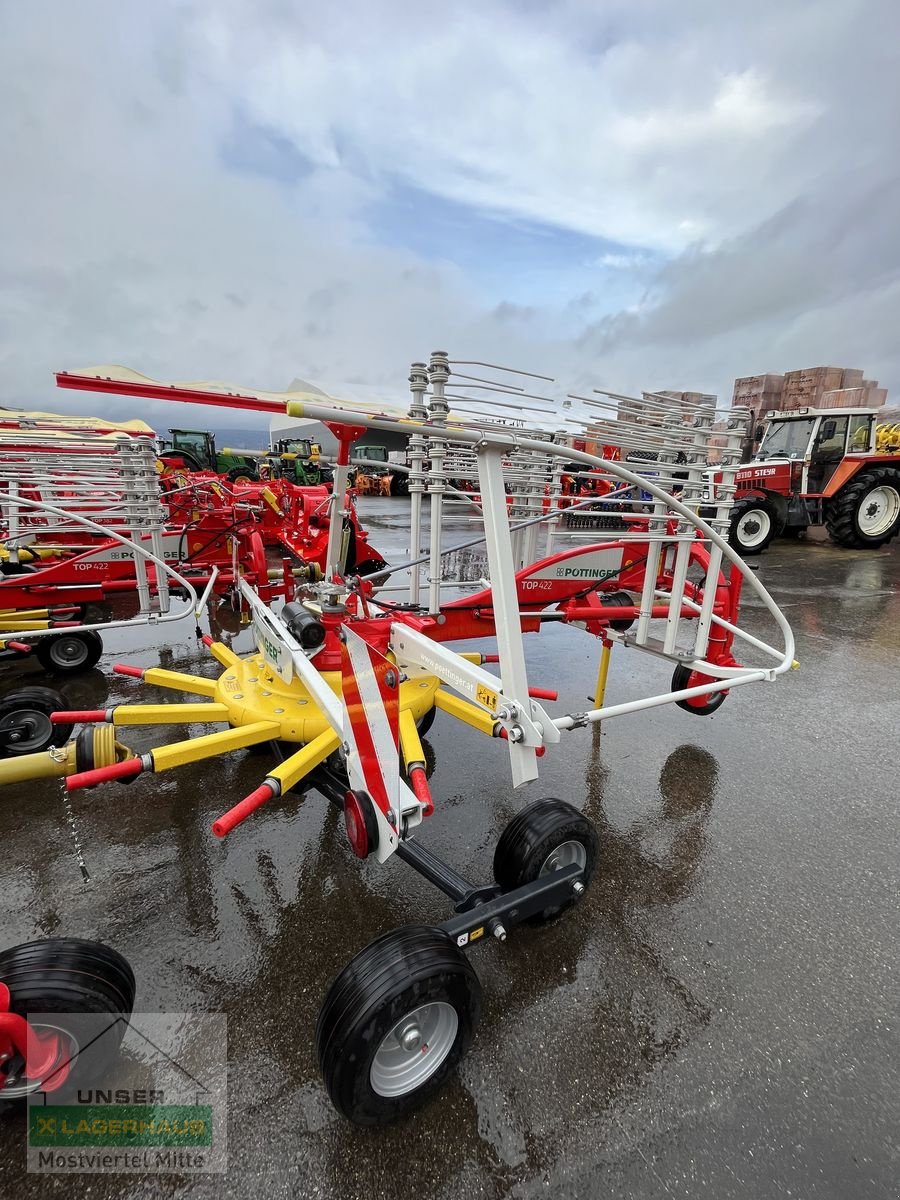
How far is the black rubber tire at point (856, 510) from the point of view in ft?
37.6

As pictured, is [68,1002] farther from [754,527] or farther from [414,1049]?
[754,527]

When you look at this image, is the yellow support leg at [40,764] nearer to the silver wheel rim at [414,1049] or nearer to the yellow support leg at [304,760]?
the yellow support leg at [304,760]

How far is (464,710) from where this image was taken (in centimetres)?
245

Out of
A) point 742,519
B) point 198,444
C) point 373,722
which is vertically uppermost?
point 198,444

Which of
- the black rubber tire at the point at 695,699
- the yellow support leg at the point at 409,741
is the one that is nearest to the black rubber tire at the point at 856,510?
the black rubber tire at the point at 695,699

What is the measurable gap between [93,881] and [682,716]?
12.4 feet

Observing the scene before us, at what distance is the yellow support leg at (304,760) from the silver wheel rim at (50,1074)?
33.2 inches

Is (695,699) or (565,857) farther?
(695,699)

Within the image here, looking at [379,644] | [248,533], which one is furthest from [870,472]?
[379,644]

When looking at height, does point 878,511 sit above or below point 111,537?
above

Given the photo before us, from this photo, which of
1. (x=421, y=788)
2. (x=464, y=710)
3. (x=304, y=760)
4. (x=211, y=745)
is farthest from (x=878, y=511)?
(x=211, y=745)

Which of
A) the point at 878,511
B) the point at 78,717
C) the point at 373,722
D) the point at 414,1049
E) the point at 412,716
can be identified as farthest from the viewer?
the point at 878,511

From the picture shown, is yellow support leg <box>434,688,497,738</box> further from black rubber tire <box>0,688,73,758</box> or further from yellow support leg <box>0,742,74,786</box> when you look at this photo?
black rubber tire <box>0,688,73,758</box>

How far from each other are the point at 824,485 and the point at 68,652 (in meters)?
13.7
